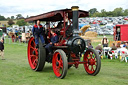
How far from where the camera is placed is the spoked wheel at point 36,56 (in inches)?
281

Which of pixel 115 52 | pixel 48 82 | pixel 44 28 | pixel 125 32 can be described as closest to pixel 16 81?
pixel 48 82

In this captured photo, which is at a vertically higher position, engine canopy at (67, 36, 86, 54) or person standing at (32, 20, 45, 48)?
person standing at (32, 20, 45, 48)

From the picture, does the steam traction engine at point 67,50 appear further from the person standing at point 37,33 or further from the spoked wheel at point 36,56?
the person standing at point 37,33

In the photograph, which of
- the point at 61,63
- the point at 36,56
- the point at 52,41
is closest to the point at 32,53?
the point at 36,56

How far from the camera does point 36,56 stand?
25.4 ft

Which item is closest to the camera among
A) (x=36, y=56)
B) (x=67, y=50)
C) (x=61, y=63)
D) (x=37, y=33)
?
(x=61, y=63)

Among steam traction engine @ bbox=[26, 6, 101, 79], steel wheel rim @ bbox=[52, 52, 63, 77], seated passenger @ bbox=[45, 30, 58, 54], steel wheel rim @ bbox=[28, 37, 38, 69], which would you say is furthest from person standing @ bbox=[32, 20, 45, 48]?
steel wheel rim @ bbox=[52, 52, 63, 77]

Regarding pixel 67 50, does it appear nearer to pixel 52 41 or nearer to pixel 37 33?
pixel 52 41

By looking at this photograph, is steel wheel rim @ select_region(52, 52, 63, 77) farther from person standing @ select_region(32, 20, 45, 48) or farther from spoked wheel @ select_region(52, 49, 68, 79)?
person standing @ select_region(32, 20, 45, 48)

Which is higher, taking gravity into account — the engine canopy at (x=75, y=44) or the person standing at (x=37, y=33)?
the person standing at (x=37, y=33)

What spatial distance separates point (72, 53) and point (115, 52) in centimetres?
503

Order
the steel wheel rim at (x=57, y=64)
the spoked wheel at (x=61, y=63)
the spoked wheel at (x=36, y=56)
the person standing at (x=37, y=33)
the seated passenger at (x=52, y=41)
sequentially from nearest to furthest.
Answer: the spoked wheel at (x=61, y=63) < the steel wheel rim at (x=57, y=64) < the seated passenger at (x=52, y=41) < the spoked wheel at (x=36, y=56) < the person standing at (x=37, y=33)

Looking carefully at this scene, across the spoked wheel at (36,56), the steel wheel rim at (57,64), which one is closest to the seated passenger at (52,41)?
the spoked wheel at (36,56)

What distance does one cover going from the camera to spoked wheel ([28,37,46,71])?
281 inches
